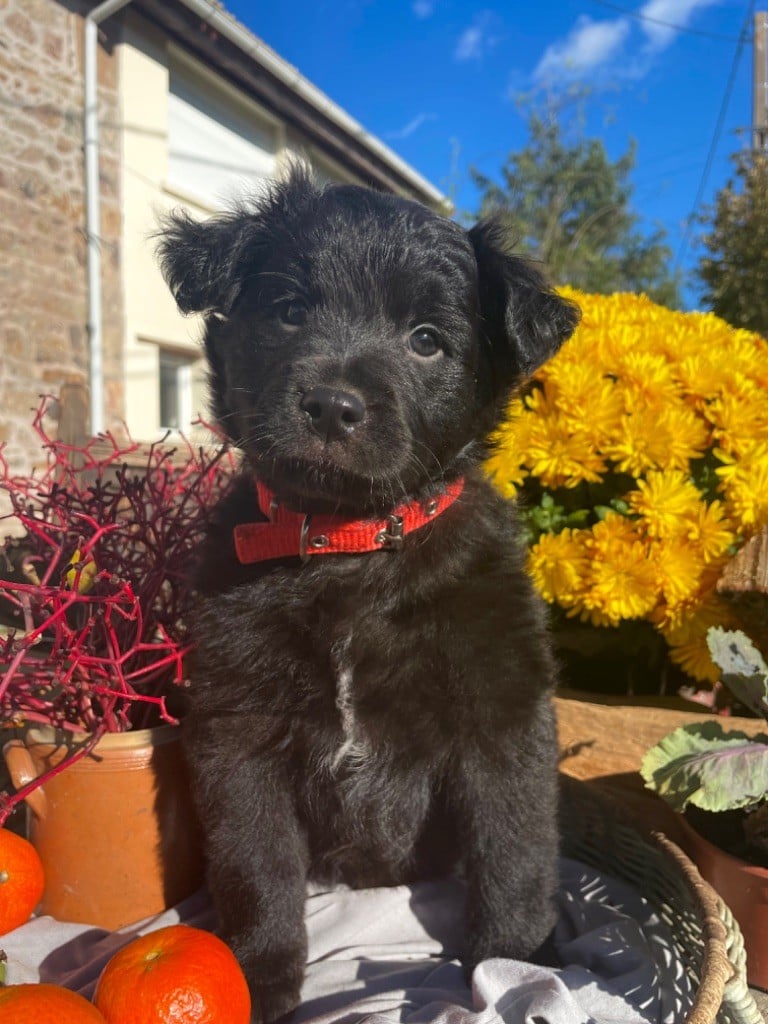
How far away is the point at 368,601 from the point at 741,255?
758 centimetres

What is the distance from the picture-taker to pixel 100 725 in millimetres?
1562

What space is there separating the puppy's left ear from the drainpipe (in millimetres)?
5327

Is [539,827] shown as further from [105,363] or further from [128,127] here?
[128,127]

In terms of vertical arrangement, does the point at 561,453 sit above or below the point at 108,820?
above

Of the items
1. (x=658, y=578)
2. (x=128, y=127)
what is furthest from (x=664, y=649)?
(x=128, y=127)

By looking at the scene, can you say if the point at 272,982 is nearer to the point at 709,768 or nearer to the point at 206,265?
the point at 709,768

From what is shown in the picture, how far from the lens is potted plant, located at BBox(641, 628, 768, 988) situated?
1661 mm

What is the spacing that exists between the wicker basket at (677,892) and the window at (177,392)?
6.47 m

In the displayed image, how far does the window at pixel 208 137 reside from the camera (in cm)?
730

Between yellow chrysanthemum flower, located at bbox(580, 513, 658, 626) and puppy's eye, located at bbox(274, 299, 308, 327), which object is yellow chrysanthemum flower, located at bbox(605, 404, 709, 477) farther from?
puppy's eye, located at bbox(274, 299, 308, 327)

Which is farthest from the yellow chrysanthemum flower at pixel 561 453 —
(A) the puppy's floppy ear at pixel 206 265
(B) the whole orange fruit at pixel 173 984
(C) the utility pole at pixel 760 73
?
(C) the utility pole at pixel 760 73

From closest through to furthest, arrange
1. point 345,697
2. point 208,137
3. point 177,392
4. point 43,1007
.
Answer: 1. point 43,1007
2. point 345,697
3. point 208,137
4. point 177,392

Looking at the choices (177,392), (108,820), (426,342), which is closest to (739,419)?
(426,342)

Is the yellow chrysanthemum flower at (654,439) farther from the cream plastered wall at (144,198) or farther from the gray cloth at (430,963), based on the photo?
the cream plastered wall at (144,198)
